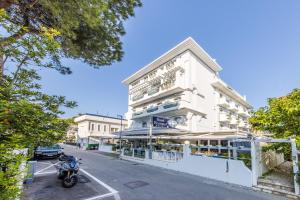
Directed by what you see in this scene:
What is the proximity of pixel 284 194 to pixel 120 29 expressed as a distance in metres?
10.9

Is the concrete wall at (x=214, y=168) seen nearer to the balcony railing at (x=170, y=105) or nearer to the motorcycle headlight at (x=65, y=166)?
the motorcycle headlight at (x=65, y=166)

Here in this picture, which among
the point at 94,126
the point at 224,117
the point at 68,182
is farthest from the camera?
the point at 94,126

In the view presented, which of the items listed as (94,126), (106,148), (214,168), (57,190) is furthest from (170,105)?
(94,126)

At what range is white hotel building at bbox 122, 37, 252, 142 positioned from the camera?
77.4ft

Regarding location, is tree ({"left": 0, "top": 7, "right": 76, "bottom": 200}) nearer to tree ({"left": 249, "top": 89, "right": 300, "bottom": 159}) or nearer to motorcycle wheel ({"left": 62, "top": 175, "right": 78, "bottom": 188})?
motorcycle wheel ({"left": 62, "top": 175, "right": 78, "bottom": 188})

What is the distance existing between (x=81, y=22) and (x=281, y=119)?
430 inches

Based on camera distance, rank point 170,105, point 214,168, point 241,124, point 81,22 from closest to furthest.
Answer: point 81,22, point 214,168, point 170,105, point 241,124

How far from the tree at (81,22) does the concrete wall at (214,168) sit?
8698mm

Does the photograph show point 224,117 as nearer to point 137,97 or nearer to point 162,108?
point 162,108

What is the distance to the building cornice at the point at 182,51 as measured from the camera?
24.9 m

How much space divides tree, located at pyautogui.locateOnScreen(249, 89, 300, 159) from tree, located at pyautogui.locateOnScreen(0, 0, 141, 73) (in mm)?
8782

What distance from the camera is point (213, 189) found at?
8617 mm

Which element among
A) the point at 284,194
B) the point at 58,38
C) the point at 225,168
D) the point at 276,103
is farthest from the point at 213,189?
the point at 58,38

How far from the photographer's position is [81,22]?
278 inches
